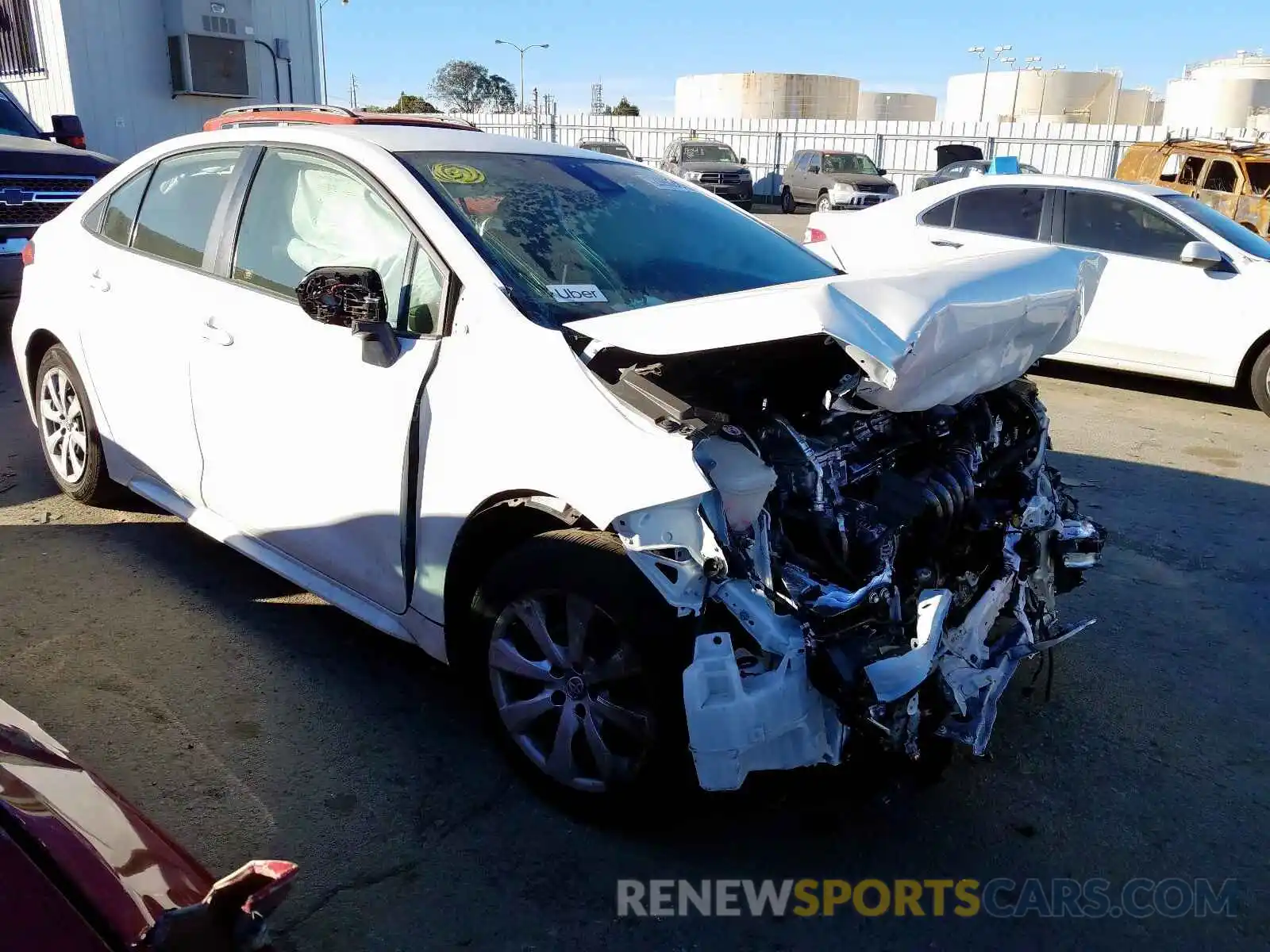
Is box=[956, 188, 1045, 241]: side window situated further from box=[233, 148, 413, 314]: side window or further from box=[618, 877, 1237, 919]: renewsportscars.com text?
box=[618, 877, 1237, 919]: renewsportscars.com text

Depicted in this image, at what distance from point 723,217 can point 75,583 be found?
301 cm

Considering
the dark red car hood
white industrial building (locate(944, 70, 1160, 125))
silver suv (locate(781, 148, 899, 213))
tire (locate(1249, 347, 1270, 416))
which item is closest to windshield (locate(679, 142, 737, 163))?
silver suv (locate(781, 148, 899, 213))

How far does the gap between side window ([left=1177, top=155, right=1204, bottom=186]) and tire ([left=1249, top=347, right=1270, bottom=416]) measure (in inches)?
A: 289

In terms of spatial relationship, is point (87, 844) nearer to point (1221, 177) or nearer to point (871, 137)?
point (1221, 177)

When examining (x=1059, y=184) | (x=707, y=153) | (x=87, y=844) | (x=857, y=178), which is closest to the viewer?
(x=87, y=844)

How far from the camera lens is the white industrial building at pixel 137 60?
1608 centimetres

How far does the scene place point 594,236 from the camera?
11.0 ft

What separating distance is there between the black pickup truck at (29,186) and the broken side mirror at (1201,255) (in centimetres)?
895

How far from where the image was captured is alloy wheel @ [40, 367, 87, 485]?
182 inches

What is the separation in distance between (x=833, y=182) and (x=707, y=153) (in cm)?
430

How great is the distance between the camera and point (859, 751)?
246cm

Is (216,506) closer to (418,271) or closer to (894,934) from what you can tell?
(418,271)

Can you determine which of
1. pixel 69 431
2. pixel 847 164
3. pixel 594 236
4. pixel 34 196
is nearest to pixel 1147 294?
pixel 594 236

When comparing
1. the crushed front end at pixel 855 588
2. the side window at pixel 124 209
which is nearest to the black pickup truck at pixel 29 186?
the side window at pixel 124 209
